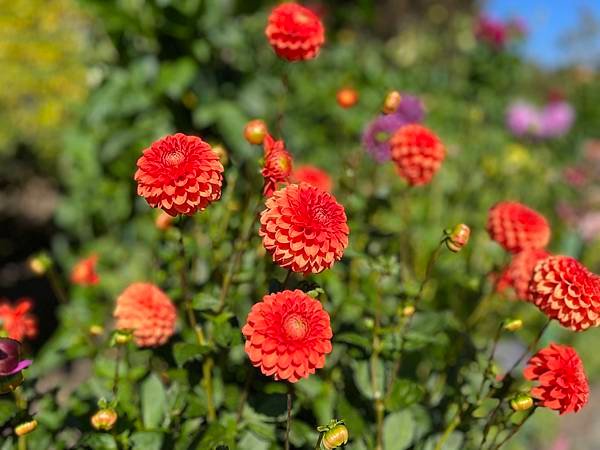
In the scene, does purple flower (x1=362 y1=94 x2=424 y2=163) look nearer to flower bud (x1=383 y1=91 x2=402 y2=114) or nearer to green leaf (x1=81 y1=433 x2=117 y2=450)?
flower bud (x1=383 y1=91 x2=402 y2=114)

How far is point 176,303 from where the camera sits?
59.8 inches

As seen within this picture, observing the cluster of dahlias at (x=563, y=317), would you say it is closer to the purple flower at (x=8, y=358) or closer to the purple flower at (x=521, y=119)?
the purple flower at (x=8, y=358)

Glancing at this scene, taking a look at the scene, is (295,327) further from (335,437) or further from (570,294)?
(570,294)

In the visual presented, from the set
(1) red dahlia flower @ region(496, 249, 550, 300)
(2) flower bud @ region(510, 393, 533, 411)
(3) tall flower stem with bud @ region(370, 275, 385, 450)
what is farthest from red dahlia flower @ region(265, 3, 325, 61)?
(2) flower bud @ region(510, 393, 533, 411)

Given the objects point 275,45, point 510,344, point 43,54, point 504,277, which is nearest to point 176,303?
point 275,45

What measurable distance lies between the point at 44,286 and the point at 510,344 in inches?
90.7

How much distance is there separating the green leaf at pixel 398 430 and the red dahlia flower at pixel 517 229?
44 cm

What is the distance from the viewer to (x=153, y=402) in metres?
1.14

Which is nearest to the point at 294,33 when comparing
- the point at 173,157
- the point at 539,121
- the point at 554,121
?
the point at 173,157

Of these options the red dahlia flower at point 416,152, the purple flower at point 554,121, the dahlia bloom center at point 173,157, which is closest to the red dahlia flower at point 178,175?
the dahlia bloom center at point 173,157

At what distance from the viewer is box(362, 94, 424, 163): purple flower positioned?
1.48 m

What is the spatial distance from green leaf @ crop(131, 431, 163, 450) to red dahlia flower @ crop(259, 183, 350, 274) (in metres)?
0.47

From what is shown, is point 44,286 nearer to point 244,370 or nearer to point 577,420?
point 244,370

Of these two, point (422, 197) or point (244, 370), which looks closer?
point (244, 370)
